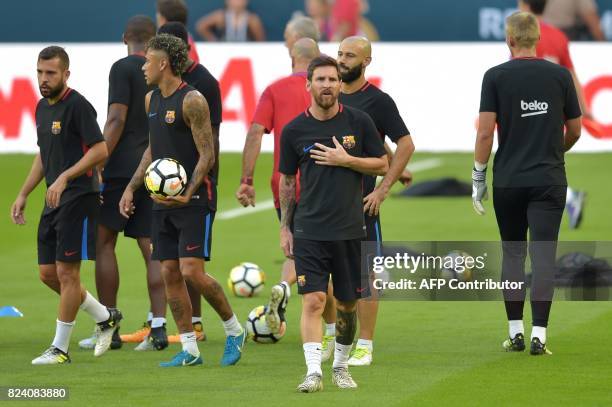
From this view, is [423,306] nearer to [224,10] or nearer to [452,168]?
[452,168]

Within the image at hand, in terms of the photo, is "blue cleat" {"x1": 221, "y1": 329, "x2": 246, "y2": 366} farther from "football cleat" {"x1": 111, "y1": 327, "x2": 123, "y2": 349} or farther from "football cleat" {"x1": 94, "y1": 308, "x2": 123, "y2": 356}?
"football cleat" {"x1": 111, "y1": 327, "x2": 123, "y2": 349}

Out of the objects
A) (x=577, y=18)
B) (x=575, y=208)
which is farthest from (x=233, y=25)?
(x=575, y=208)

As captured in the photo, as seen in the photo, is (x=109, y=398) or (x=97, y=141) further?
(x=97, y=141)

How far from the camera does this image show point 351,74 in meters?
11.6

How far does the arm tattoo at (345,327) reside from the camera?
1058cm

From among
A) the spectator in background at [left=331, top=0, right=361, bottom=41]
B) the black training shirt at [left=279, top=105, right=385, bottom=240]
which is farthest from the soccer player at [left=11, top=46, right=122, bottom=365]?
the spectator in background at [left=331, top=0, right=361, bottom=41]

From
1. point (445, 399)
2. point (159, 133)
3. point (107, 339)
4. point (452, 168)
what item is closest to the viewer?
point (445, 399)

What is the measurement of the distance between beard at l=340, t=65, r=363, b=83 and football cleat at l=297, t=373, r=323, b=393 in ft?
8.10

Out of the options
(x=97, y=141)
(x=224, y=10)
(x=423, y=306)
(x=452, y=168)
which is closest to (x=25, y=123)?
(x=224, y=10)

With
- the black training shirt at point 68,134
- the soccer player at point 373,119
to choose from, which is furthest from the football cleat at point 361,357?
the black training shirt at point 68,134

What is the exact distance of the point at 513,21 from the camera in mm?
11789

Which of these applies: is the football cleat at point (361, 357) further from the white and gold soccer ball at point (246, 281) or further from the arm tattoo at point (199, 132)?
the white and gold soccer ball at point (246, 281)

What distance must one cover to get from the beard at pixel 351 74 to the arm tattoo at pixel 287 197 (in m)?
1.33

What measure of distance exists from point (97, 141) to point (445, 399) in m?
3.31
